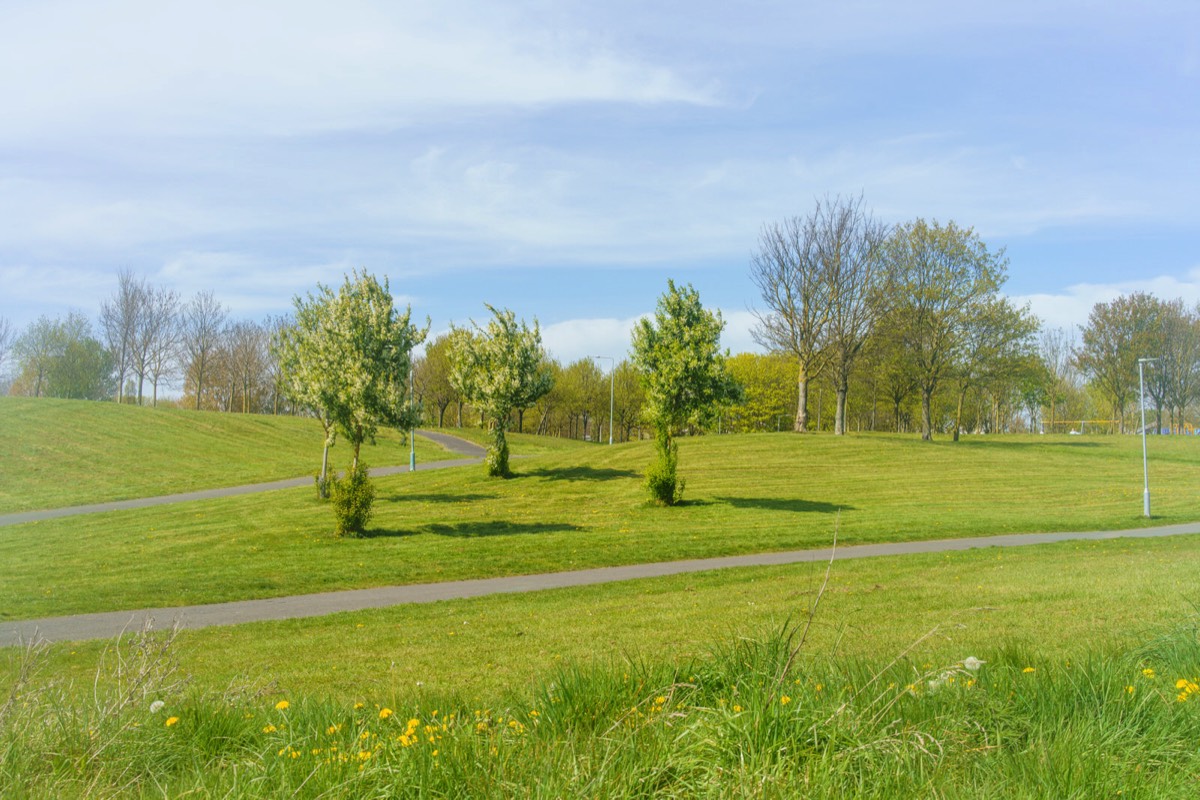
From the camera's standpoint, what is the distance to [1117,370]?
62.5m

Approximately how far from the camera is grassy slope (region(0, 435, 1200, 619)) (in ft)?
53.4

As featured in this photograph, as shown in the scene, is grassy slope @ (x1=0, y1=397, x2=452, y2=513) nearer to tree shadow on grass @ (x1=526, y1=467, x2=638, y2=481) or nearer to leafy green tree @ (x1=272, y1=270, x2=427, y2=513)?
leafy green tree @ (x1=272, y1=270, x2=427, y2=513)

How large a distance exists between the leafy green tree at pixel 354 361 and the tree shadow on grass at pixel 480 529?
18.4 feet

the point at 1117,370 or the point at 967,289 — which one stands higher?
the point at 967,289

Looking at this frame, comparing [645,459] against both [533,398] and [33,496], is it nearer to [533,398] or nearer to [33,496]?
[533,398]

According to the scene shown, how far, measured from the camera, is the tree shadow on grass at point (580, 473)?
33094mm

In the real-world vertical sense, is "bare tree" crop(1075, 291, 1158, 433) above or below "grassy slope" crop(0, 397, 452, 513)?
above

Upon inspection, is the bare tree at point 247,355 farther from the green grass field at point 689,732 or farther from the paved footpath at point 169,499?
the green grass field at point 689,732

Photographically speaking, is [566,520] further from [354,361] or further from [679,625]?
[679,625]

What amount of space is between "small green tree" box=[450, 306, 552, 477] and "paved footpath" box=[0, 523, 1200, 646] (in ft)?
54.6

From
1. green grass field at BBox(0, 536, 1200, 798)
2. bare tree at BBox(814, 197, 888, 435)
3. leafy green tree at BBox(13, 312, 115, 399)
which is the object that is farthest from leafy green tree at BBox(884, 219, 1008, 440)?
leafy green tree at BBox(13, 312, 115, 399)

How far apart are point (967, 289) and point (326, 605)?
4622 cm

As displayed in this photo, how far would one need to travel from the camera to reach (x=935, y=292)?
49.8 meters

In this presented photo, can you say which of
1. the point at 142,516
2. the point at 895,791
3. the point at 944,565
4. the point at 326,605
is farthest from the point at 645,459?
the point at 895,791
